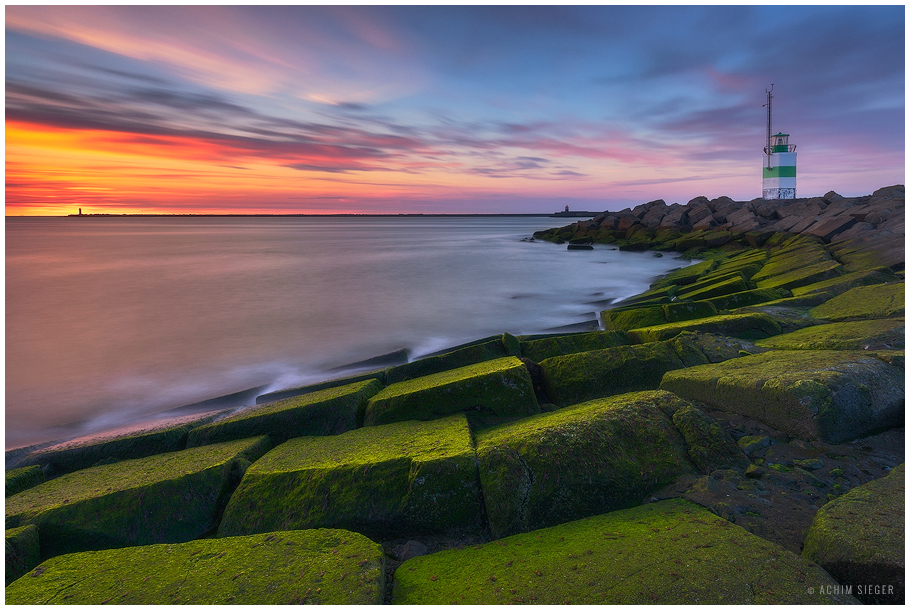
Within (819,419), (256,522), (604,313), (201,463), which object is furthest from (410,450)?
(604,313)

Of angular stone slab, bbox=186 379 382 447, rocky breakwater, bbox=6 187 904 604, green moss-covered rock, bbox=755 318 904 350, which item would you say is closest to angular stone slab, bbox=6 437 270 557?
rocky breakwater, bbox=6 187 904 604

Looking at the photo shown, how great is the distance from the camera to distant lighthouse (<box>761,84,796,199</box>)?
3759cm

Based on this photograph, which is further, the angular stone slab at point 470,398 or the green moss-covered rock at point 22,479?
the angular stone slab at point 470,398

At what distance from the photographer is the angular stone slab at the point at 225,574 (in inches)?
63.1

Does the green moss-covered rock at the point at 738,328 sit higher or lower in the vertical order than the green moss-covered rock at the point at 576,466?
higher

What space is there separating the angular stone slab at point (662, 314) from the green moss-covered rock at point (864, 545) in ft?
12.5

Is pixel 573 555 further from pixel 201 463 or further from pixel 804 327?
pixel 804 327

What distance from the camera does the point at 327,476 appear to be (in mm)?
2281

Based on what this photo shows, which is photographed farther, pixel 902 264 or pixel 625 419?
pixel 902 264

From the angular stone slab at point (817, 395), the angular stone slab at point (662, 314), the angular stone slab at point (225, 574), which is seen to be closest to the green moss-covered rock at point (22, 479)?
the angular stone slab at point (225, 574)

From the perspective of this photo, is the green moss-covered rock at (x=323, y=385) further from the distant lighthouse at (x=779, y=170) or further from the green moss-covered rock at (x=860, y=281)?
the distant lighthouse at (x=779, y=170)

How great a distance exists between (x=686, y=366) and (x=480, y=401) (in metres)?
1.60

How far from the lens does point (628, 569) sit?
1.58 meters

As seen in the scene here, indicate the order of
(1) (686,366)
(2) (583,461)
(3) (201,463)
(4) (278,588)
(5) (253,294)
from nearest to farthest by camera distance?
(4) (278,588) < (2) (583,461) < (3) (201,463) < (1) (686,366) < (5) (253,294)
